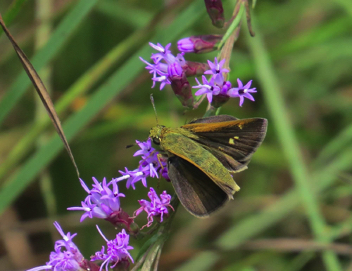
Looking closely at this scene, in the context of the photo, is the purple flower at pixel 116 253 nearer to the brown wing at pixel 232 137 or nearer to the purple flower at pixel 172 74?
the brown wing at pixel 232 137

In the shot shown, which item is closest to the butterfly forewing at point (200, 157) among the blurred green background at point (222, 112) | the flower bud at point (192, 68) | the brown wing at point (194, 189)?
the brown wing at point (194, 189)

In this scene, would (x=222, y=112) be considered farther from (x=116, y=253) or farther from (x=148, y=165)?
(x=116, y=253)

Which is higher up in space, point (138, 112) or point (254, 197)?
point (138, 112)

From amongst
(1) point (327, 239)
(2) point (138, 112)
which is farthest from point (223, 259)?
(2) point (138, 112)

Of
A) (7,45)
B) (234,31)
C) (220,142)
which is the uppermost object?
(7,45)

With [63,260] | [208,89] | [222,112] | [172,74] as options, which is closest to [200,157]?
[208,89]

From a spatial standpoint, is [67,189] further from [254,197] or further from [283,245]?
[283,245]

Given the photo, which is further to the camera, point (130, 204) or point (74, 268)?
point (130, 204)
